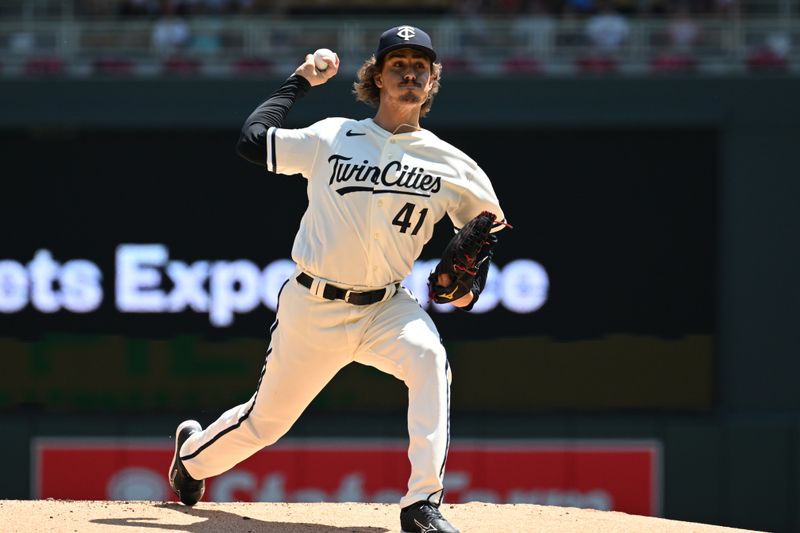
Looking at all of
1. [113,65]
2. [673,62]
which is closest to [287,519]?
[113,65]

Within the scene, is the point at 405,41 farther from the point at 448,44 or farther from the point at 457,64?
the point at 448,44

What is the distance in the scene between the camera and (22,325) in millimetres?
10445

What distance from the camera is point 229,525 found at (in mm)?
5414

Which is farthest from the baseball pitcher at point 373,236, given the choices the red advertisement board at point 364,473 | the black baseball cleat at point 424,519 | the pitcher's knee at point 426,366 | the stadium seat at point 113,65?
the stadium seat at point 113,65

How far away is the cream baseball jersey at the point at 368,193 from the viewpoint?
5156mm

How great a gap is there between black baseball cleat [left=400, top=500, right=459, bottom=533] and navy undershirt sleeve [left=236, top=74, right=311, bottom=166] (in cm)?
133

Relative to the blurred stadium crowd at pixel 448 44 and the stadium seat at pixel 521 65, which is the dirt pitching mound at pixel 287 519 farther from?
the blurred stadium crowd at pixel 448 44

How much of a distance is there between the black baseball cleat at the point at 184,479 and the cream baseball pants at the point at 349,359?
13.1 inches

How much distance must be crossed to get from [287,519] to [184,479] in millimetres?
432

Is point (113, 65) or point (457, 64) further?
point (113, 65)

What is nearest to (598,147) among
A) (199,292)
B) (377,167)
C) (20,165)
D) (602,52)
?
(602,52)

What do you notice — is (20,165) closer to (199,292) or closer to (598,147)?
(199,292)

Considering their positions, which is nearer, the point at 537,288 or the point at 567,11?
the point at 537,288

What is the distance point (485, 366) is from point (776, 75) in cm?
291
